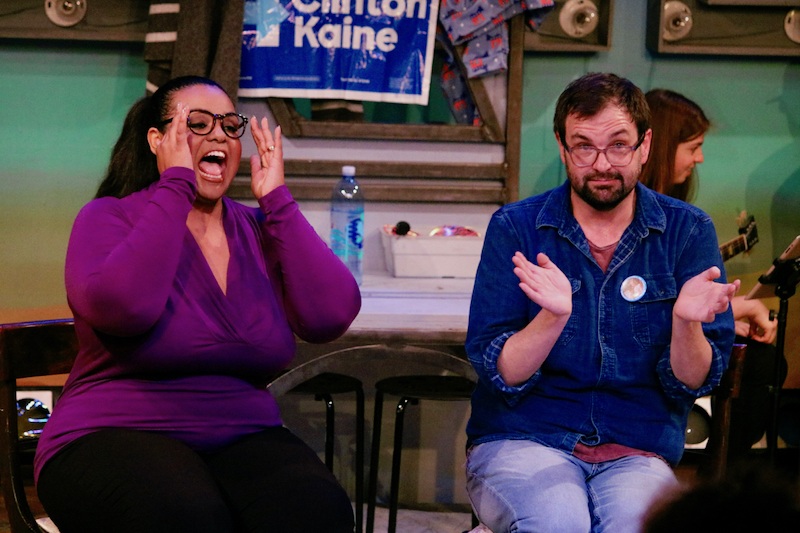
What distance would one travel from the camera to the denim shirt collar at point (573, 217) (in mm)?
1650

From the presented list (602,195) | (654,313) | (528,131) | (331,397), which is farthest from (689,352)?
(528,131)

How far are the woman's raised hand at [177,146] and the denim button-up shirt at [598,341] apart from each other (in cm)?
69

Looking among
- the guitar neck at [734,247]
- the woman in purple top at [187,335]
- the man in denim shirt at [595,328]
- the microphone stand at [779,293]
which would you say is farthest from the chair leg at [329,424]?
the guitar neck at [734,247]

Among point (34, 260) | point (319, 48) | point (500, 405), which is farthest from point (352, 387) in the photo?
point (34, 260)

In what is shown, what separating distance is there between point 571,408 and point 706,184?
1978mm

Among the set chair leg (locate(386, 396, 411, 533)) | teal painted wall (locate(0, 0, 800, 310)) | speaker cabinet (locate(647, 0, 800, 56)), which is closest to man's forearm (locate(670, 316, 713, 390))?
chair leg (locate(386, 396, 411, 533))

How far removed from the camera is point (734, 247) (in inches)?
124

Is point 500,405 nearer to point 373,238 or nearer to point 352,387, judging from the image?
point 352,387

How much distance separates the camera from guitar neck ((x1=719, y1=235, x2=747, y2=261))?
3.12 metres

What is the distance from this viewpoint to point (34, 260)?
3047 millimetres

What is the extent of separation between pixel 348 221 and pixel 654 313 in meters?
1.44

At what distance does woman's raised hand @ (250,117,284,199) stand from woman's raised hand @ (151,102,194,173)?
181 mm

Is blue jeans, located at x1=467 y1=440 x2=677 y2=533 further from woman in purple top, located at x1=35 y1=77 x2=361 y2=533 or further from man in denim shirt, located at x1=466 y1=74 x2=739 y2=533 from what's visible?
woman in purple top, located at x1=35 y1=77 x2=361 y2=533

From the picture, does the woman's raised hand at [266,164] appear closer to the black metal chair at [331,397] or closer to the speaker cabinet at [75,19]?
the black metal chair at [331,397]
